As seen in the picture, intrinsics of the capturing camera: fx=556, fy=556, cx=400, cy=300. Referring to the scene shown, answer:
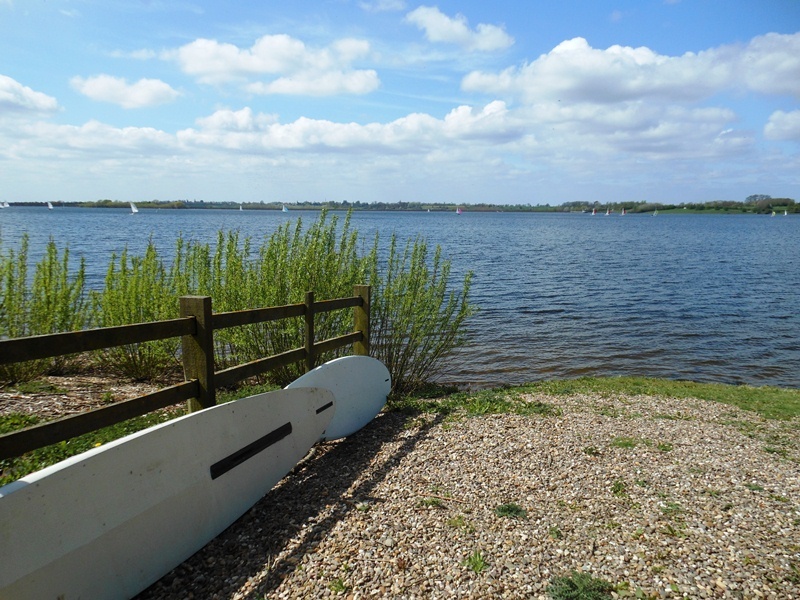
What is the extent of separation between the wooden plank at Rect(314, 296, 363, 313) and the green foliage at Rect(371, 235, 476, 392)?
3.99 ft

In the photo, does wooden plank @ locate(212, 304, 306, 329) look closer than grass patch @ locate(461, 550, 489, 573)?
No

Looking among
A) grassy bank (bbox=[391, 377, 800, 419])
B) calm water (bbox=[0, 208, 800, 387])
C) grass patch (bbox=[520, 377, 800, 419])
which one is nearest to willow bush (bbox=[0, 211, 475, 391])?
grassy bank (bbox=[391, 377, 800, 419])

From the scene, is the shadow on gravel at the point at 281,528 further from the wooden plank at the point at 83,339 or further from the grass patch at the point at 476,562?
the wooden plank at the point at 83,339

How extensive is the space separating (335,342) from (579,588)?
473 centimetres

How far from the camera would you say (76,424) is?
399cm

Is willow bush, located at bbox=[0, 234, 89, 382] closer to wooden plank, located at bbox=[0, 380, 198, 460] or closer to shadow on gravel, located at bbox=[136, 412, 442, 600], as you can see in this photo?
wooden plank, located at bbox=[0, 380, 198, 460]

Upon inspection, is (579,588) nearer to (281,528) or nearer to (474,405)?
(281,528)

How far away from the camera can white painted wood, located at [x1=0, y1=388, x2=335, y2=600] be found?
10.8 ft

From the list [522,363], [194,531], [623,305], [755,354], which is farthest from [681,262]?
[194,531]

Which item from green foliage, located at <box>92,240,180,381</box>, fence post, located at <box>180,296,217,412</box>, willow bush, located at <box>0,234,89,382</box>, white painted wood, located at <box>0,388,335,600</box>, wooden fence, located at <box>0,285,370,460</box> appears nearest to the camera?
white painted wood, located at <box>0,388,335,600</box>

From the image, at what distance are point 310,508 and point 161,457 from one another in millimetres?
1427

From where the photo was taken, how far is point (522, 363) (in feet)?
47.5

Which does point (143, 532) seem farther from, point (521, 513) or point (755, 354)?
point (755, 354)

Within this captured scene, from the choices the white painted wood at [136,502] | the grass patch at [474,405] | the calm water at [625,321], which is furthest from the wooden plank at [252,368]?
the calm water at [625,321]
